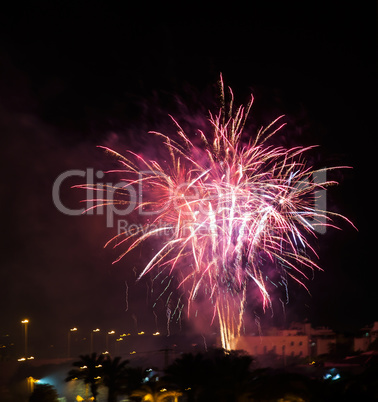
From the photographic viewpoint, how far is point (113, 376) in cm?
3238

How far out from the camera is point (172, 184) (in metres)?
28.7

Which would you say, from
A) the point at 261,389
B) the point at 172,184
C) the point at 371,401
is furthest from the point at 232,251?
the point at 371,401

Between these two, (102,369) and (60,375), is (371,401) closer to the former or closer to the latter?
(102,369)

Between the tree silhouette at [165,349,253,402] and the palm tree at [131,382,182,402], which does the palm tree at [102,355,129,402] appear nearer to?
the palm tree at [131,382,182,402]

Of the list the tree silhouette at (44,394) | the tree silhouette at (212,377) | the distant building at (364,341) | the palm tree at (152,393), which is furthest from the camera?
the distant building at (364,341)

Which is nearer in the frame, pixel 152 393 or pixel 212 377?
pixel 212 377

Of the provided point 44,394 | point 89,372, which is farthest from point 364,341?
point 89,372

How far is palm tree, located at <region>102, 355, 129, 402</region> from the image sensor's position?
106 ft

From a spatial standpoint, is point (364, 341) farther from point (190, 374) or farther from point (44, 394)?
point (190, 374)

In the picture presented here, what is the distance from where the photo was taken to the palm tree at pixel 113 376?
3228 cm

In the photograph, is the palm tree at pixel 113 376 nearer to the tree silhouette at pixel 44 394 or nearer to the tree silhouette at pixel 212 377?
the tree silhouette at pixel 212 377

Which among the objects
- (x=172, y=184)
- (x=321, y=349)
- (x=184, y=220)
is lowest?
(x=321, y=349)

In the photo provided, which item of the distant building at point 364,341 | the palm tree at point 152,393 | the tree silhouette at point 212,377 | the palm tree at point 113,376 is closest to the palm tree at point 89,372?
the palm tree at point 113,376

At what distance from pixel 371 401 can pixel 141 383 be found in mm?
13737
